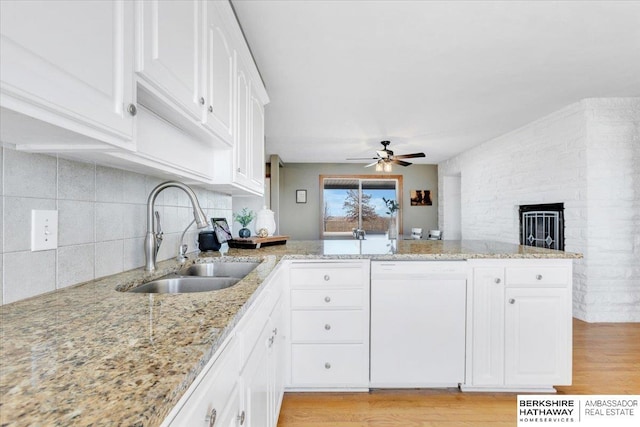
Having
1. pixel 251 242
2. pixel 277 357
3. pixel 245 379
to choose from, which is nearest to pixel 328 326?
pixel 277 357

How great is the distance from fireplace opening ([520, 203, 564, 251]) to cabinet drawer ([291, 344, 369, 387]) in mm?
3129

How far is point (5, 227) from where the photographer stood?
0.90 m

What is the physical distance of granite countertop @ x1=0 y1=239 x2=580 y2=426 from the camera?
440 mm

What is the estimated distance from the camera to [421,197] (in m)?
7.75

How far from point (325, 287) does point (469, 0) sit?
1.87m

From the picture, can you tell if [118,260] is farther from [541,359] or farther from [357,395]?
[541,359]

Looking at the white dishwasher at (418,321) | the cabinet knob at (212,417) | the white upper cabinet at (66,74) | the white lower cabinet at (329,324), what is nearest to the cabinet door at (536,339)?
the white dishwasher at (418,321)

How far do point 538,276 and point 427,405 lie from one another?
39.5 inches

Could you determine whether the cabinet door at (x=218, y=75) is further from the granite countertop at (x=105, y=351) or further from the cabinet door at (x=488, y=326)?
the cabinet door at (x=488, y=326)

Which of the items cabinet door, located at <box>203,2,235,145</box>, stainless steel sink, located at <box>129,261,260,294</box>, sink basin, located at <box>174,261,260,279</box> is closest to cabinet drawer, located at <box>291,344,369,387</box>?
sink basin, located at <box>174,261,260,279</box>

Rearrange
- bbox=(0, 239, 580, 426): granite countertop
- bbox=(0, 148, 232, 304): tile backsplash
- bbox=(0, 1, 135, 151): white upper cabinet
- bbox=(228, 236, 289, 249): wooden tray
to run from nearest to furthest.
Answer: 1. bbox=(0, 239, 580, 426): granite countertop
2. bbox=(0, 1, 135, 151): white upper cabinet
3. bbox=(0, 148, 232, 304): tile backsplash
4. bbox=(228, 236, 289, 249): wooden tray

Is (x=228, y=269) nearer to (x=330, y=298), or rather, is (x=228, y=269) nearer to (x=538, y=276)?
(x=330, y=298)

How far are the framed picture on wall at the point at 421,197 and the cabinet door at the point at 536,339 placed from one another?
19.3 feet

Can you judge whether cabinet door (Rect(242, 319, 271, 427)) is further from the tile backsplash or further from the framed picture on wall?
the framed picture on wall
